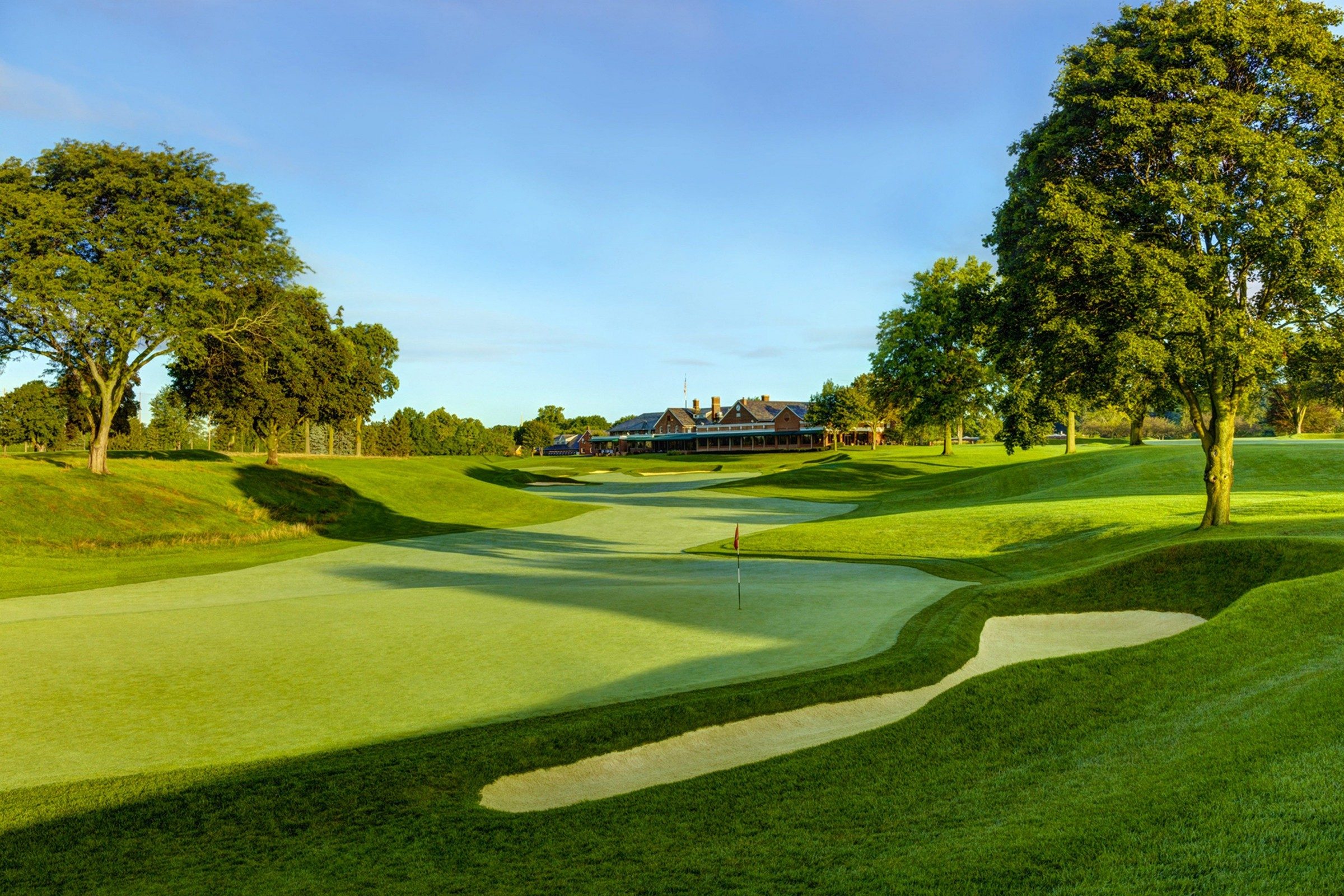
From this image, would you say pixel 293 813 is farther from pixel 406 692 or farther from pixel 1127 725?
pixel 1127 725

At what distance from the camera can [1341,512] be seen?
69.5ft

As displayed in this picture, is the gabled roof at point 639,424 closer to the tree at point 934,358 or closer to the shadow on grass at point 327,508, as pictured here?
the tree at point 934,358

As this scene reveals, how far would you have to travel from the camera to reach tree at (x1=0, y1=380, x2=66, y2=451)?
94.3 m

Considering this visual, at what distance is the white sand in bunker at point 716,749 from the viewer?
7.83 meters

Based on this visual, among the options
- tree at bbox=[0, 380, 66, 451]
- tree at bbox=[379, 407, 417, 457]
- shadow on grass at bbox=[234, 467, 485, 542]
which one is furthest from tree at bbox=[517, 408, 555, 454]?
shadow on grass at bbox=[234, 467, 485, 542]

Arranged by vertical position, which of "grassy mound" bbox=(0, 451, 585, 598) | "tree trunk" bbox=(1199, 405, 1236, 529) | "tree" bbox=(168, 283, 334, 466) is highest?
"tree" bbox=(168, 283, 334, 466)

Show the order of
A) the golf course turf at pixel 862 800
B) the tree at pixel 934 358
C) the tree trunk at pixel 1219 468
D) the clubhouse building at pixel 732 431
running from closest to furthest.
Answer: the golf course turf at pixel 862 800
the tree trunk at pixel 1219 468
the tree at pixel 934 358
the clubhouse building at pixel 732 431

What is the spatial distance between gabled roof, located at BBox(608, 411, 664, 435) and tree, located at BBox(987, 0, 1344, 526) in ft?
431

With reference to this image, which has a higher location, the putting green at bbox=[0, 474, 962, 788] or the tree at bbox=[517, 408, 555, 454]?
the tree at bbox=[517, 408, 555, 454]

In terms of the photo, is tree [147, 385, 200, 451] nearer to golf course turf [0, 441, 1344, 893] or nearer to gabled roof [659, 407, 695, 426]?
gabled roof [659, 407, 695, 426]

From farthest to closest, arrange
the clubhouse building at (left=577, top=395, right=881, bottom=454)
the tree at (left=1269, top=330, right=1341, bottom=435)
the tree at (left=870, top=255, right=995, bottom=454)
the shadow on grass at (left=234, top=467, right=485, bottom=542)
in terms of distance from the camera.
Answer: the clubhouse building at (left=577, top=395, right=881, bottom=454), the tree at (left=870, top=255, right=995, bottom=454), the shadow on grass at (left=234, top=467, right=485, bottom=542), the tree at (left=1269, top=330, right=1341, bottom=435)

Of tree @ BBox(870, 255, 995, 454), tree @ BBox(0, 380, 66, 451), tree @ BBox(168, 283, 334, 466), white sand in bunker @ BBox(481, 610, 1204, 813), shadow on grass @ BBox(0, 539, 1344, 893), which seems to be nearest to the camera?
shadow on grass @ BBox(0, 539, 1344, 893)

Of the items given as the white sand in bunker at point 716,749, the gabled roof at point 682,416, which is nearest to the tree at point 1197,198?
the white sand in bunker at point 716,749

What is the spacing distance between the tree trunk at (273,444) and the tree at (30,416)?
2389 inches
